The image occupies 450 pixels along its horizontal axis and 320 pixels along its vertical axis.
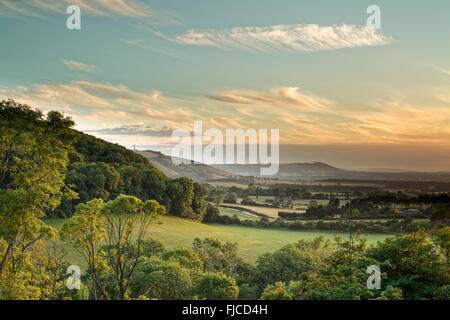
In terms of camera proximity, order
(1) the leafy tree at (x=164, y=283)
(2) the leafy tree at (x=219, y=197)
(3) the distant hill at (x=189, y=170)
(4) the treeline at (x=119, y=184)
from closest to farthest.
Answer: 1. (1) the leafy tree at (x=164, y=283)
2. (4) the treeline at (x=119, y=184)
3. (2) the leafy tree at (x=219, y=197)
4. (3) the distant hill at (x=189, y=170)

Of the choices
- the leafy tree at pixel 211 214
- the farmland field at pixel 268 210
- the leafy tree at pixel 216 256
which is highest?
the leafy tree at pixel 216 256

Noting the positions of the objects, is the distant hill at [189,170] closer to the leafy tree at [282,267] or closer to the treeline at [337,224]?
the treeline at [337,224]

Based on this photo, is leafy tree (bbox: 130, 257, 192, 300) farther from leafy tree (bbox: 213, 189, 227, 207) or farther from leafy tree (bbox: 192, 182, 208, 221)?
leafy tree (bbox: 213, 189, 227, 207)

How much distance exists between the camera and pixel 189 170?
102812 mm

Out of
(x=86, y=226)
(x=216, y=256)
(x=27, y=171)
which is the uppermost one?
(x=27, y=171)

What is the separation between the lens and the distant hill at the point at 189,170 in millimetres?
100000

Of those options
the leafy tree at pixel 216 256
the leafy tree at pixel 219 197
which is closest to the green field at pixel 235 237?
the leafy tree at pixel 216 256

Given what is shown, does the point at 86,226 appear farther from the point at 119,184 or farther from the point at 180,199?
the point at 180,199

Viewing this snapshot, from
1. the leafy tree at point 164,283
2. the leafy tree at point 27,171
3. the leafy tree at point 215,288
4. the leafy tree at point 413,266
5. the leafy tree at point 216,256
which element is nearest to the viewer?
the leafy tree at point 27,171

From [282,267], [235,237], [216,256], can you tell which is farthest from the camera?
[235,237]

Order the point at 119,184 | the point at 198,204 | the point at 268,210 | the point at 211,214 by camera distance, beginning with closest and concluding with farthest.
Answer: the point at 119,184 → the point at 198,204 → the point at 268,210 → the point at 211,214

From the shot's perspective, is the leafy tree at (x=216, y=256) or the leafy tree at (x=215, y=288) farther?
the leafy tree at (x=216, y=256)

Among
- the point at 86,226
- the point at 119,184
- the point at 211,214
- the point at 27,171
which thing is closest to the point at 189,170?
the point at 211,214
